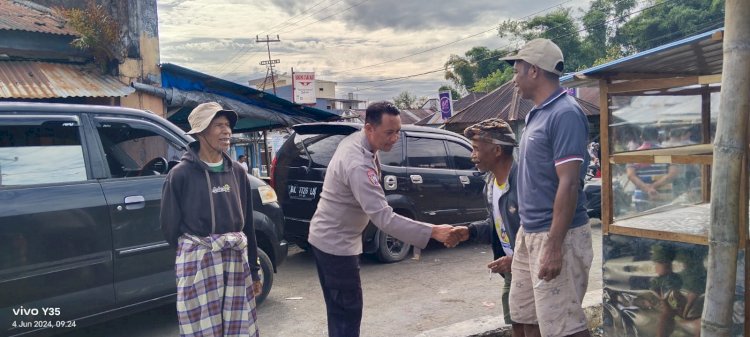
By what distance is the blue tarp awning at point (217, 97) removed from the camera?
31.8ft

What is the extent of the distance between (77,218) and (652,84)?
3.86 m

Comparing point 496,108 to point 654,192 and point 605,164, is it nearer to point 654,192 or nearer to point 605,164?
point 654,192

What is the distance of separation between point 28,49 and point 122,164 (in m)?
6.00

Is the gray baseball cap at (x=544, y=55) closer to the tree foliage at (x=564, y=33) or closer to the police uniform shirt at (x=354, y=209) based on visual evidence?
the police uniform shirt at (x=354, y=209)

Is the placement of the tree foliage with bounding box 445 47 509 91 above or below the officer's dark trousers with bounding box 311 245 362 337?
above

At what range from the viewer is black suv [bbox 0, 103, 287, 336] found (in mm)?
3680

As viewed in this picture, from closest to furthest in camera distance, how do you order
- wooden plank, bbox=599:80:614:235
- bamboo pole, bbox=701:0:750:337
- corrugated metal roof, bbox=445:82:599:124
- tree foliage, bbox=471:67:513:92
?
1. bamboo pole, bbox=701:0:750:337
2. wooden plank, bbox=599:80:614:235
3. corrugated metal roof, bbox=445:82:599:124
4. tree foliage, bbox=471:67:513:92

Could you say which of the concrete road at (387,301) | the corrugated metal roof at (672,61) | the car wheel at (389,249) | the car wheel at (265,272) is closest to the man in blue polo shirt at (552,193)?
the corrugated metal roof at (672,61)

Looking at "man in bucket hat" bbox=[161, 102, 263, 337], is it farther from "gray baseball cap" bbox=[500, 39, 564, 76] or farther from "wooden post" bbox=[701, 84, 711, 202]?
"wooden post" bbox=[701, 84, 711, 202]

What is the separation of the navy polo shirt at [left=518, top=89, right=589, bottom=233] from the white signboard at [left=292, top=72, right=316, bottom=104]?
109 feet

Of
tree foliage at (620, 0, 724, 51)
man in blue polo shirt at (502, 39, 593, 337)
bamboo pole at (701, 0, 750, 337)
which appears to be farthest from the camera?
tree foliage at (620, 0, 724, 51)

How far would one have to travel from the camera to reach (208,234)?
10.5 feet

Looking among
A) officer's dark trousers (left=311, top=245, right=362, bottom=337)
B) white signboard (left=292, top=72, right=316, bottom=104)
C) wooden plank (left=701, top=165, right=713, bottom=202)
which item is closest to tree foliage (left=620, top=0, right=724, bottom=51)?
white signboard (left=292, top=72, right=316, bottom=104)

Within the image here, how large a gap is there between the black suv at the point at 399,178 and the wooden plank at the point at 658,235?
3617 millimetres
